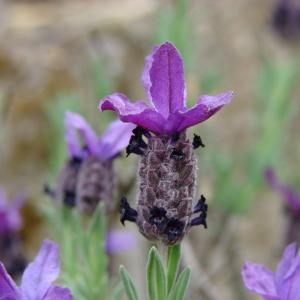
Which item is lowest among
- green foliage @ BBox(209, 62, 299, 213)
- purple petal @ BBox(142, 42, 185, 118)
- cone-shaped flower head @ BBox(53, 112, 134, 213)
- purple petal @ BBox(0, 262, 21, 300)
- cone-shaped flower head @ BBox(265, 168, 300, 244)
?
purple petal @ BBox(0, 262, 21, 300)

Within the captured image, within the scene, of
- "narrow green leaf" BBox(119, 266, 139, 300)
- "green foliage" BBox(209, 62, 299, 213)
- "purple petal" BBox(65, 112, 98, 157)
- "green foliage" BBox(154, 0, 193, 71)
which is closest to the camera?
"narrow green leaf" BBox(119, 266, 139, 300)

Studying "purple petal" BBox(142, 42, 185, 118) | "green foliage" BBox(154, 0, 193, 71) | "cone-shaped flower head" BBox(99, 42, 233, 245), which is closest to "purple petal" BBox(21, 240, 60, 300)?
"cone-shaped flower head" BBox(99, 42, 233, 245)

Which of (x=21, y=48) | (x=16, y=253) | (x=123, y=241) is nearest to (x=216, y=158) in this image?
(x=123, y=241)

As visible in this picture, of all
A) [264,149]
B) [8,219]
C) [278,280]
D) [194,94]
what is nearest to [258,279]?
[278,280]

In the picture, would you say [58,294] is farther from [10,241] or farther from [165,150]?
[10,241]

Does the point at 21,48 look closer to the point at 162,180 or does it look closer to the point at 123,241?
the point at 123,241

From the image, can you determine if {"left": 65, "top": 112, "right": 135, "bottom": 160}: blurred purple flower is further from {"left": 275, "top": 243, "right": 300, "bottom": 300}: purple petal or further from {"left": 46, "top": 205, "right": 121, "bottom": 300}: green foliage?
{"left": 275, "top": 243, "right": 300, "bottom": 300}: purple petal
